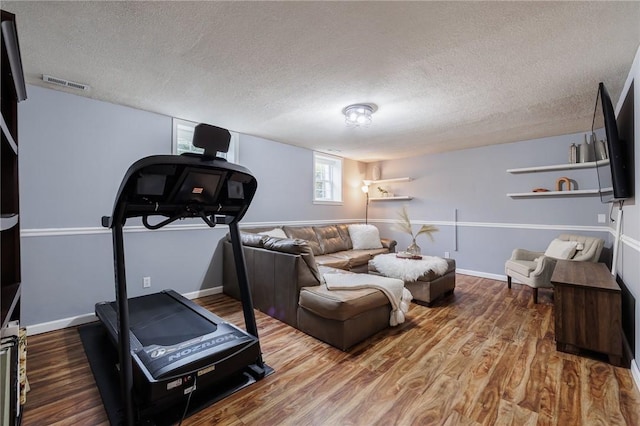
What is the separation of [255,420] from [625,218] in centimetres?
343

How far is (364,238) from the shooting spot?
A: 5.04m

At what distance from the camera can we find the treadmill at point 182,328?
4.89 feet

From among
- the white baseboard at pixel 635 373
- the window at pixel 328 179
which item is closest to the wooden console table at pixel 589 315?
the white baseboard at pixel 635 373

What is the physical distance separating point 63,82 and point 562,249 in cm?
581

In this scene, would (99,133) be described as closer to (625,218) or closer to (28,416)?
(28,416)

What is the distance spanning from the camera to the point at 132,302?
2.69 m

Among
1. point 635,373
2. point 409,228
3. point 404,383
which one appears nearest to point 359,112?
point 409,228

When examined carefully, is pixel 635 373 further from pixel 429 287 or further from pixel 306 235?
pixel 306 235

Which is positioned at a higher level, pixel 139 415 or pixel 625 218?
pixel 625 218

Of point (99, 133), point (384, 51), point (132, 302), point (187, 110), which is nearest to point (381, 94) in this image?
point (384, 51)

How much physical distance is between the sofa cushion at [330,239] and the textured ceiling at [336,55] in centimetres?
207

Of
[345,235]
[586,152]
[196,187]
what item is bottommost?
[345,235]

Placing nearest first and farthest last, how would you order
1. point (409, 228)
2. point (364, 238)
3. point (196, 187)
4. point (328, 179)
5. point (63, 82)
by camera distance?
1. point (196, 187)
2. point (63, 82)
3. point (409, 228)
4. point (364, 238)
5. point (328, 179)

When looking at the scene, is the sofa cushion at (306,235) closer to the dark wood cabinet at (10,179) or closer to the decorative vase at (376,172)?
the decorative vase at (376,172)
